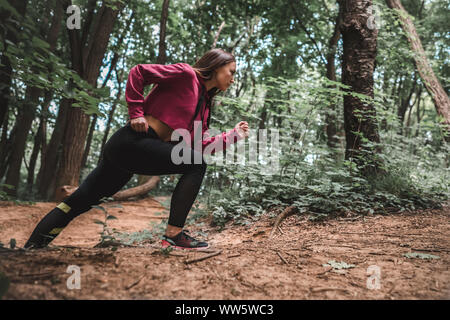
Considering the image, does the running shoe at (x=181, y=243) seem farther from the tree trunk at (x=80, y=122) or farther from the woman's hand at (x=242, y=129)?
the tree trunk at (x=80, y=122)

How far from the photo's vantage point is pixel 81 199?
218 centimetres

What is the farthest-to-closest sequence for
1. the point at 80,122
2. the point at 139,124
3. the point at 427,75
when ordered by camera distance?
the point at 427,75, the point at 80,122, the point at 139,124

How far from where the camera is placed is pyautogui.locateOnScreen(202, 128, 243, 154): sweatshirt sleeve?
2.50m

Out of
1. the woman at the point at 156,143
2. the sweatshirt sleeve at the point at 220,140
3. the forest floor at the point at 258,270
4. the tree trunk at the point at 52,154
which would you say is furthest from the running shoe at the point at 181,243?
the tree trunk at the point at 52,154

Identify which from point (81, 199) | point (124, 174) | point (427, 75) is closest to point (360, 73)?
point (427, 75)

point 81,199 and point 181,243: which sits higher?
point 81,199

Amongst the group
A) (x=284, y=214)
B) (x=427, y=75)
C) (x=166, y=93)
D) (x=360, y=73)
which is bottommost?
(x=284, y=214)

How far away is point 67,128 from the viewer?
6168 mm

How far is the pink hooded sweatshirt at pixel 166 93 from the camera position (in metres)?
2.07

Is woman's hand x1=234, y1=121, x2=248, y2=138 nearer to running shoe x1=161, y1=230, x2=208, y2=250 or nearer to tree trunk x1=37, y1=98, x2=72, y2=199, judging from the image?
running shoe x1=161, y1=230, x2=208, y2=250

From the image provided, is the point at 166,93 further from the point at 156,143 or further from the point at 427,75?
the point at 427,75

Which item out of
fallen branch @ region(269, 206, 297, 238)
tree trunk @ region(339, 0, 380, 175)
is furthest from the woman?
tree trunk @ region(339, 0, 380, 175)

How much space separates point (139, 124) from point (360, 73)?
4.05m

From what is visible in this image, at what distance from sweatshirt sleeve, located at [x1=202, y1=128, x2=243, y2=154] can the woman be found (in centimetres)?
25
